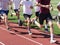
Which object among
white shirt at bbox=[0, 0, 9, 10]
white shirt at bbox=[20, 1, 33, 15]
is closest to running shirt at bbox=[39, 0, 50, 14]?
white shirt at bbox=[20, 1, 33, 15]

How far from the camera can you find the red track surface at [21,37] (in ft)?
34.4

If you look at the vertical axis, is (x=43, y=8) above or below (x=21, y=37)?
above

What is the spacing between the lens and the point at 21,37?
11484mm

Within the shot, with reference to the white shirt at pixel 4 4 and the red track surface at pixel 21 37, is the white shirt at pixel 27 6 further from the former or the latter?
the white shirt at pixel 4 4

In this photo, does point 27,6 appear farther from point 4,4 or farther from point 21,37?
point 4,4

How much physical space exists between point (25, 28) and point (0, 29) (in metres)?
1.18

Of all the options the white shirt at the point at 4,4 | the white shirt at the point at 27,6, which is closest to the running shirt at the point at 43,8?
the white shirt at the point at 27,6

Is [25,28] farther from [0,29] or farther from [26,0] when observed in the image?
[26,0]

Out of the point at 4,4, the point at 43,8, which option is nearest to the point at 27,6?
the point at 43,8

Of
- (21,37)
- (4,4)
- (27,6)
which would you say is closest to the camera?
(21,37)

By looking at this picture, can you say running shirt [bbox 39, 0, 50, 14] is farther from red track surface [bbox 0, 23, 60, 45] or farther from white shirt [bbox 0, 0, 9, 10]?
white shirt [bbox 0, 0, 9, 10]

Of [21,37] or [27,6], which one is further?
[27,6]

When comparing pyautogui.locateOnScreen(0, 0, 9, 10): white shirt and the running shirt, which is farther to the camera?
pyautogui.locateOnScreen(0, 0, 9, 10): white shirt

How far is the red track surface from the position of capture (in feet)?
34.4
